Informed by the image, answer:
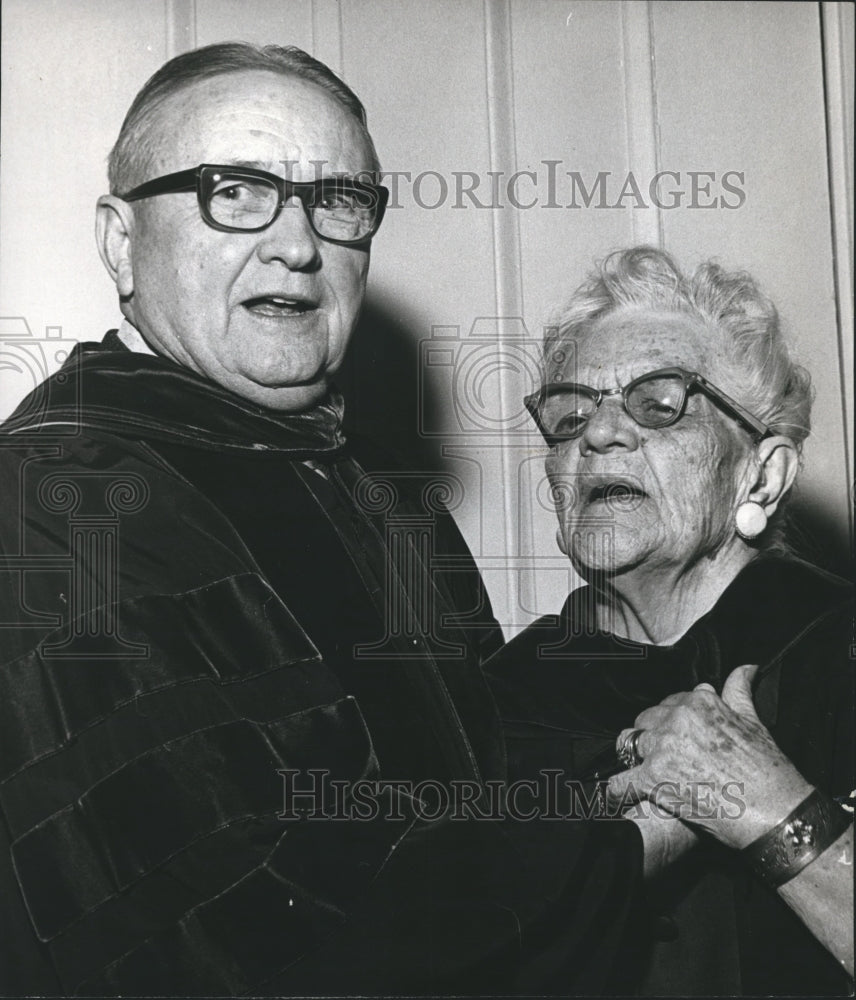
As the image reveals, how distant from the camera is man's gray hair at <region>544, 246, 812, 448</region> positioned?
2119 millimetres

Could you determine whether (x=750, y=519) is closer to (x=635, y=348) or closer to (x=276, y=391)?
(x=635, y=348)

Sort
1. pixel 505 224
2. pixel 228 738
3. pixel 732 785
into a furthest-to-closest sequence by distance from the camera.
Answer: pixel 505 224 < pixel 732 785 < pixel 228 738

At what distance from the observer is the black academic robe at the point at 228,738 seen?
1728mm

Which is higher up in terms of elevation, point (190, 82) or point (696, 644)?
point (190, 82)

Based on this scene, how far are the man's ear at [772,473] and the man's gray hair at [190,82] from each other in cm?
70

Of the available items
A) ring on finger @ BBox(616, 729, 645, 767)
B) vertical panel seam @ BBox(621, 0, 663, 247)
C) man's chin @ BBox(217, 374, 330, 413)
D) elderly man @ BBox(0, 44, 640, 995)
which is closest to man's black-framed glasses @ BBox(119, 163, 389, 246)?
elderly man @ BBox(0, 44, 640, 995)

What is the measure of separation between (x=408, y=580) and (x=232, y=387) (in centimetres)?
36

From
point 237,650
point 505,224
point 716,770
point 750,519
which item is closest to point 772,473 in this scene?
point 750,519

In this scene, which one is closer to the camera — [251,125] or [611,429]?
[251,125]

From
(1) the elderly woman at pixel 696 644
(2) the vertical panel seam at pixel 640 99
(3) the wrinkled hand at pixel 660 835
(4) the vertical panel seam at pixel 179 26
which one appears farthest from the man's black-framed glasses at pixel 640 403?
Result: (4) the vertical panel seam at pixel 179 26

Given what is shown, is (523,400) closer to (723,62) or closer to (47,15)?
(723,62)

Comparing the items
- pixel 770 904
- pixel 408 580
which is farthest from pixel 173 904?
pixel 770 904

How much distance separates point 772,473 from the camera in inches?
82.9

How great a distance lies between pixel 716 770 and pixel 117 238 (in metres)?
1.10
